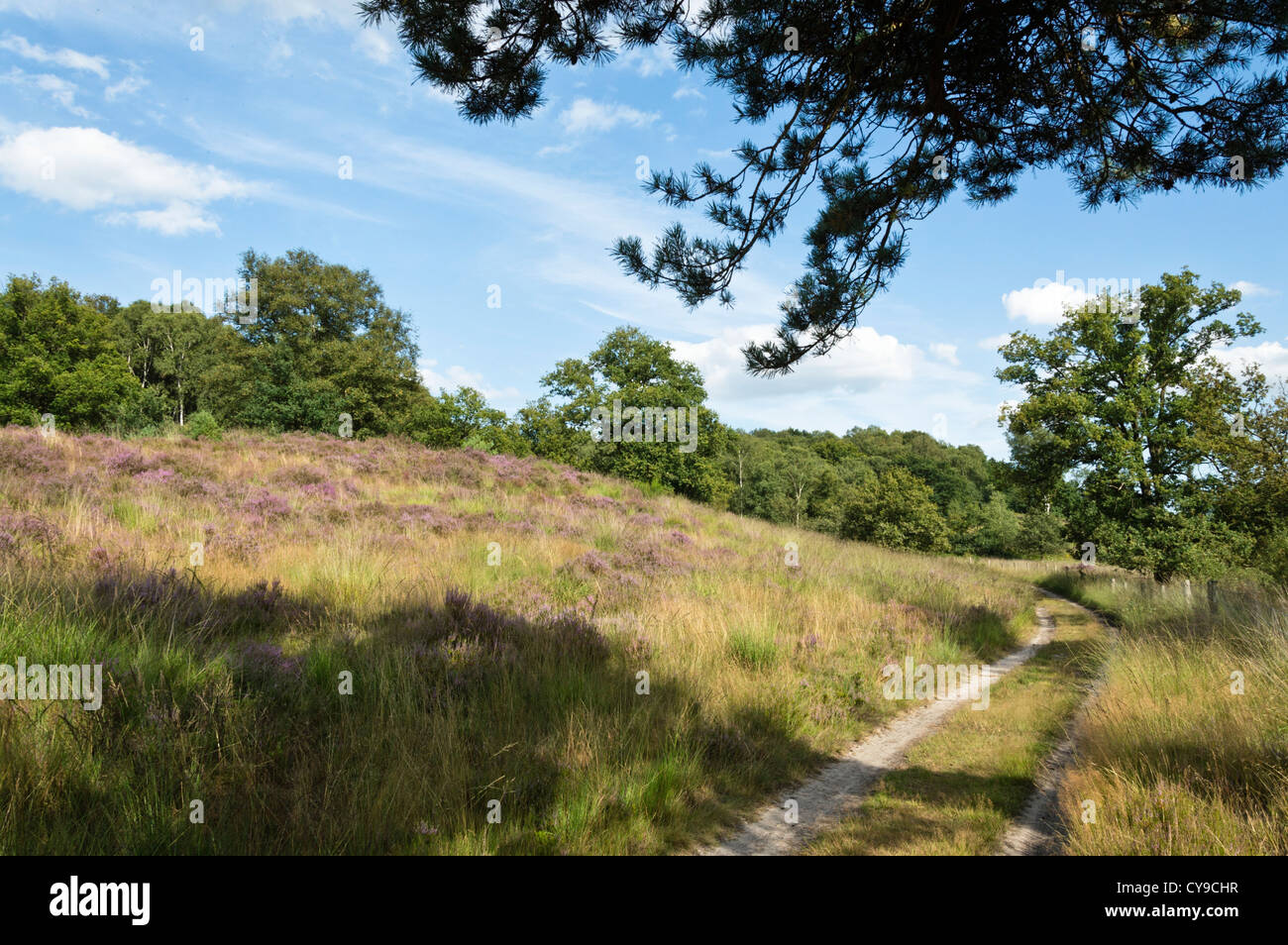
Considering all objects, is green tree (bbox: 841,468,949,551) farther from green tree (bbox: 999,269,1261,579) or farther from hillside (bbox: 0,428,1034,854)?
hillside (bbox: 0,428,1034,854)

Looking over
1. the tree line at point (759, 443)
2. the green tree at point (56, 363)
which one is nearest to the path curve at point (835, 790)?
the tree line at point (759, 443)

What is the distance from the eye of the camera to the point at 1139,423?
77.9 ft

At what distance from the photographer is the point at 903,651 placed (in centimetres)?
885

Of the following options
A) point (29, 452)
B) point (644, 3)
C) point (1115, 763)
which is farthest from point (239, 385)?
point (1115, 763)

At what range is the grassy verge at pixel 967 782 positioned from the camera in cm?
394

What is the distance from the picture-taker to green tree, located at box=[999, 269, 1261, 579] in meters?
21.5

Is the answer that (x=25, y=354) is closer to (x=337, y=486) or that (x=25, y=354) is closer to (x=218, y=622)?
(x=337, y=486)

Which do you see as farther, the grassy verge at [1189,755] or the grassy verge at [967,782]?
the grassy verge at [967,782]

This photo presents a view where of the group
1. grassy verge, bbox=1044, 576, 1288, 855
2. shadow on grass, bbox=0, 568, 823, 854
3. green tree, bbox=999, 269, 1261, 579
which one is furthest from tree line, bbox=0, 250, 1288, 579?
shadow on grass, bbox=0, 568, 823, 854

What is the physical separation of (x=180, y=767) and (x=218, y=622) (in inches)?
89.1

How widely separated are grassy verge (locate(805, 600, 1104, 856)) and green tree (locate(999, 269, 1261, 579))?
1834 cm

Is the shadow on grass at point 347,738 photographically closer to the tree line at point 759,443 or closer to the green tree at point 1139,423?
the tree line at point 759,443

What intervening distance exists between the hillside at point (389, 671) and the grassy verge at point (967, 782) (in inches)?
28.8

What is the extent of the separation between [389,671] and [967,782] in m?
5.03
